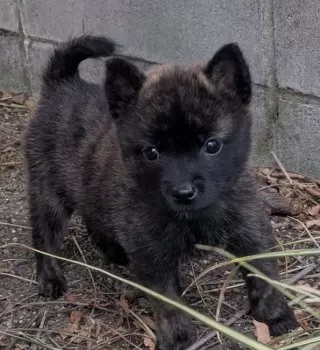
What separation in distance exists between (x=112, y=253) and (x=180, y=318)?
823 millimetres

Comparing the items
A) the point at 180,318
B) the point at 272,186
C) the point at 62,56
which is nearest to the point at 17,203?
the point at 62,56

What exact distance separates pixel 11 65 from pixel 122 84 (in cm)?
298

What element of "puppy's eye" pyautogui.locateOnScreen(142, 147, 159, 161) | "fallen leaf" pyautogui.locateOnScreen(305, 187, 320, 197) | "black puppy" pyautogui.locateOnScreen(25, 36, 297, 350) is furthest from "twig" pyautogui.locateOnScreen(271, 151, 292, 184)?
"puppy's eye" pyautogui.locateOnScreen(142, 147, 159, 161)

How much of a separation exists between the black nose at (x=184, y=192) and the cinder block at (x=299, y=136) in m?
1.61

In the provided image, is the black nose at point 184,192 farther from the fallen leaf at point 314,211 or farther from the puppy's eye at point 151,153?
the fallen leaf at point 314,211

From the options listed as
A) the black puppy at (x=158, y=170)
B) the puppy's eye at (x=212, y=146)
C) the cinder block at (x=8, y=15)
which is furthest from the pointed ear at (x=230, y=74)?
the cinder block at (x=8, y=15)

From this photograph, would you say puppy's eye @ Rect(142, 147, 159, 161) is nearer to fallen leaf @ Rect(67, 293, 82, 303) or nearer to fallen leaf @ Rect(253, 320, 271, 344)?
fallen leaf @ Rect(253, 320, 271, 344)

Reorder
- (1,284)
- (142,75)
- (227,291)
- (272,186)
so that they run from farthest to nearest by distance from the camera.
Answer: (272,186) < (1,284) < (227,291) < (142,75)

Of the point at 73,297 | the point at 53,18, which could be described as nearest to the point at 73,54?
the point at 73,297

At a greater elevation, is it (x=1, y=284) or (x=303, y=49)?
(x=303, y=49)

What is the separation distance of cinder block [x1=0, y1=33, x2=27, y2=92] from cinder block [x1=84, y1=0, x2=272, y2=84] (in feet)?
2.80

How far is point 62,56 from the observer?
404cm

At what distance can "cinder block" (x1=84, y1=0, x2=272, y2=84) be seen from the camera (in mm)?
4496

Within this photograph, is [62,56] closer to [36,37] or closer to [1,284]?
[1,284]
